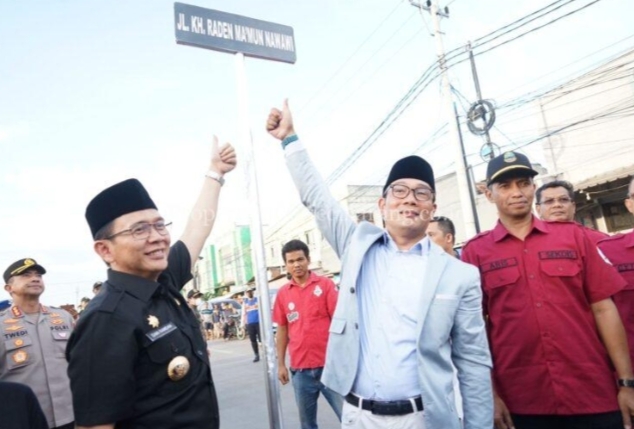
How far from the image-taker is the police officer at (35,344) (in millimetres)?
3541

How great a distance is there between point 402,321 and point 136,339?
111 centimetres

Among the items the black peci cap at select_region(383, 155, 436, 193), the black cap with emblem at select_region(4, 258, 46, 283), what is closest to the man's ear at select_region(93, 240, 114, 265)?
the black peci cap at select_region(383, 155, 436, 193)

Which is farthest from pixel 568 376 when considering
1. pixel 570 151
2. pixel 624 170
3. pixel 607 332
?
pixel 570 151

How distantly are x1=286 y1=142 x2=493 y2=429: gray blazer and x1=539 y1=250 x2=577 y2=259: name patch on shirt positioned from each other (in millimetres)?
586

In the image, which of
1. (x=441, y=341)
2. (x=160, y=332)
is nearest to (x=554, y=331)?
(x=441, y=341)

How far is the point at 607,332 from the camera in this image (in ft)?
7.91

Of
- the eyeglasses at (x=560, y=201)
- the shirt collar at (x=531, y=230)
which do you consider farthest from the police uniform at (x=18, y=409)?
the eyeglasses at (x=560, y=201)

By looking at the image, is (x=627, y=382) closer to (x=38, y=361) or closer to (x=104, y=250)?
(x=104, y=250)

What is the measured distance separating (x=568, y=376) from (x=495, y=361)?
36 cm

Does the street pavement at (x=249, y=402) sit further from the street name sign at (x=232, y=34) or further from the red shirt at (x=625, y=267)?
the red shirt at (x=625, y=267)

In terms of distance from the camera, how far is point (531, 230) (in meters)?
2.60

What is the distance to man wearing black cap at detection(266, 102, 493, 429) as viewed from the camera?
79.1 inches

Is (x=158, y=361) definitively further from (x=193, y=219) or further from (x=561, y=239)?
(x=561, y=239)

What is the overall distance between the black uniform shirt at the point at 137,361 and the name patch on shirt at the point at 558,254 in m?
1.80
